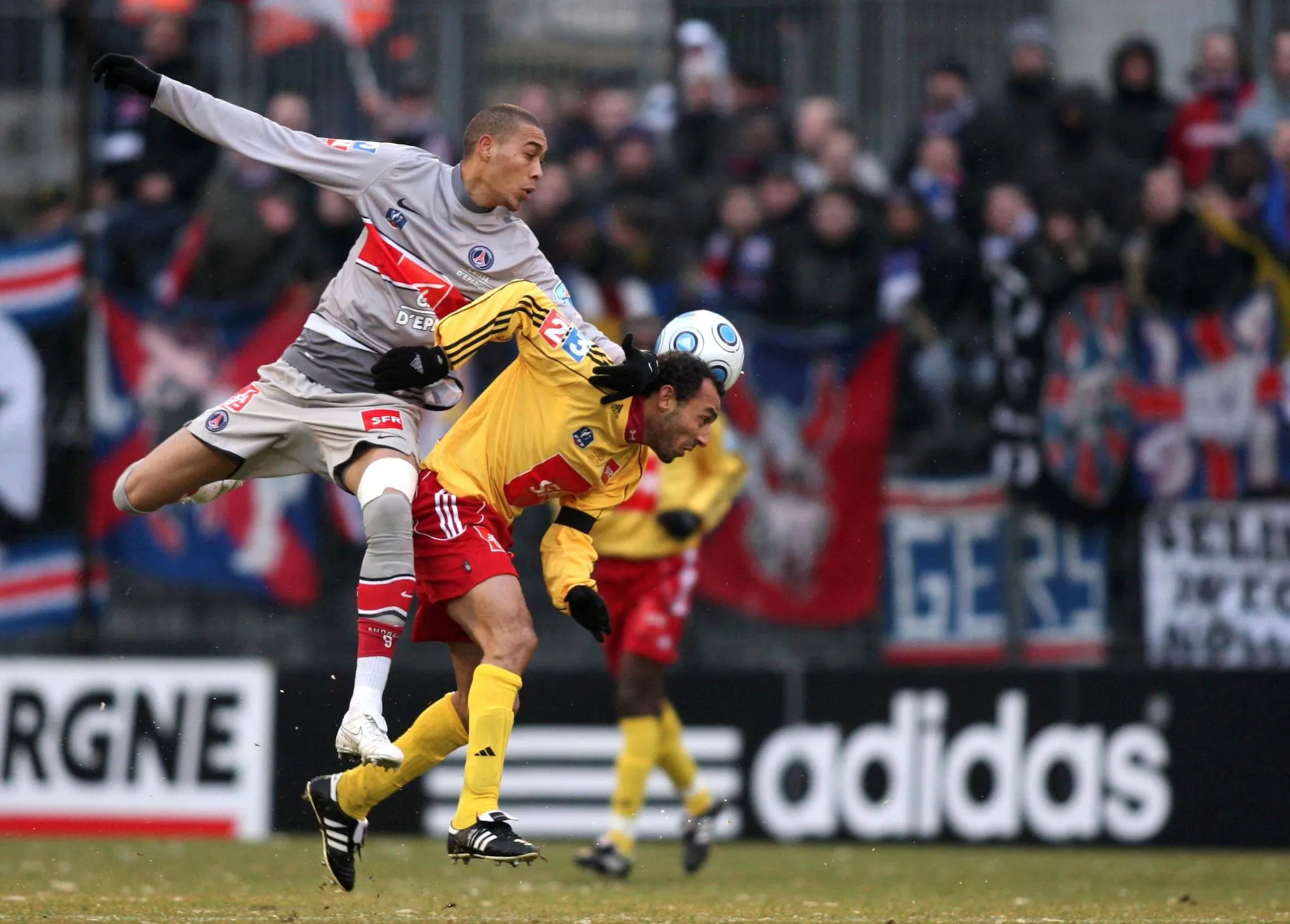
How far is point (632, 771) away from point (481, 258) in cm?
368

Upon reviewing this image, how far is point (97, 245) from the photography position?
14.7 m

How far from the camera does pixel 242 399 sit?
937 centimetres

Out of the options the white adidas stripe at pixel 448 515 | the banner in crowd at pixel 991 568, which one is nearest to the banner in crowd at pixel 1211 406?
the banner in crowd at pixel 991 568

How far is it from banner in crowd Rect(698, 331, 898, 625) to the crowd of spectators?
18cm

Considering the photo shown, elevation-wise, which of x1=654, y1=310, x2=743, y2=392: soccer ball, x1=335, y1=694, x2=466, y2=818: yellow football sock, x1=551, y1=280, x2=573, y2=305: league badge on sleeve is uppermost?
x1=551, y1=280, x2=573, y2=305: league badge on sleeve

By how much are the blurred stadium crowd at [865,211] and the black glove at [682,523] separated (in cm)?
163

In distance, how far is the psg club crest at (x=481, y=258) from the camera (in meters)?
9.24

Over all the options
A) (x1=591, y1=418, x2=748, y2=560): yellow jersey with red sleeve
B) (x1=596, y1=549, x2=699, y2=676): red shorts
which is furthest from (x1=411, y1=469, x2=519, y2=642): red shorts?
(x1=591, y1=418, x2=748, y2=560): yellow jersey with red sleeve

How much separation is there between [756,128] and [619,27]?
1.44 metres

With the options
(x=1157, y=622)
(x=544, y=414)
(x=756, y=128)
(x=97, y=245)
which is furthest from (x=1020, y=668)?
(x=97, y=245)

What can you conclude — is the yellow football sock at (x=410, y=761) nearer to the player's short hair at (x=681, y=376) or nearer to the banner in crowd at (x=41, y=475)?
the player's short hair at (x=681, y=376)

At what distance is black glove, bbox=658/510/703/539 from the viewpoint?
11.9 metres

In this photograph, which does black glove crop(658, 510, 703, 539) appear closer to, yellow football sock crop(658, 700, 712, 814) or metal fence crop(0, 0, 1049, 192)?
yellow football sock crop(658, 700, 712, 814)

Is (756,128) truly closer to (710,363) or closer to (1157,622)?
(1157,622)
